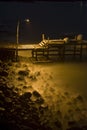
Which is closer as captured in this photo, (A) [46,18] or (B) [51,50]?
(B) [51,50]

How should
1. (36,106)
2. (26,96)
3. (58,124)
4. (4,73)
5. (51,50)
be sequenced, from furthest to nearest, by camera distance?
(51,50) → (4,73) → (26,96) → (36,106) → (58,124)

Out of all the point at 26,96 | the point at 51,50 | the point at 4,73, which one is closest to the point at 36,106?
the point at 26,96

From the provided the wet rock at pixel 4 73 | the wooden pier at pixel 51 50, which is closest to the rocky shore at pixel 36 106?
the wet rock at pixel 4 73

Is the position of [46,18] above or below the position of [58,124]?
above

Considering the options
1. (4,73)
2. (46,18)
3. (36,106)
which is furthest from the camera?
(46,18)

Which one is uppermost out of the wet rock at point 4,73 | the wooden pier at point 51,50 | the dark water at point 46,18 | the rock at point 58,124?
the dark water at point 46,18

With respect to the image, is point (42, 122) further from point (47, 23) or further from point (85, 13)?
point (85, 13)

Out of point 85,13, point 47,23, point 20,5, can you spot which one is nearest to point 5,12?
point 20,5

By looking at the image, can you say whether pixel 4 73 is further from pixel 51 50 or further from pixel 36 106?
pixel 51 50

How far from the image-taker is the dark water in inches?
1892

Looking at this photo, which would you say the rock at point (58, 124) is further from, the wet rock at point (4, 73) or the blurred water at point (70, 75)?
the wet rock at point (4, 73)

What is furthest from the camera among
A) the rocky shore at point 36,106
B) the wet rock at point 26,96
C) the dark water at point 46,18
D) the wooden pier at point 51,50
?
the dark water at point 46,18

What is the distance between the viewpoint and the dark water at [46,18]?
48062 millimetres

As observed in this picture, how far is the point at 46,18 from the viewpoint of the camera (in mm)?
60250
